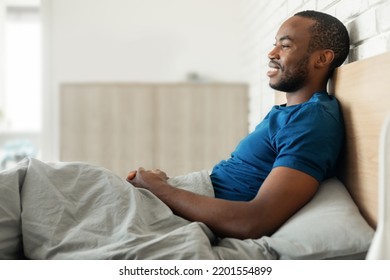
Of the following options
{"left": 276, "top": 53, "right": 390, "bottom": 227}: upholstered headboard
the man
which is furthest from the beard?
{"left": 276, "top": 53, "right": 390, "bottom": 227}: upholstered headboard

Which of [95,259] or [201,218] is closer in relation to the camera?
[95,259]

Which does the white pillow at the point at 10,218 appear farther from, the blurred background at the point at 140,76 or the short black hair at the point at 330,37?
the blurred background at the point at 140,76

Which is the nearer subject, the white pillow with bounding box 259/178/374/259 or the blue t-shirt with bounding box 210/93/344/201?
the white pillow with bounding box 259/178/374/259

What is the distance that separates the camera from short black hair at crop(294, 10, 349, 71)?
1.25 meters

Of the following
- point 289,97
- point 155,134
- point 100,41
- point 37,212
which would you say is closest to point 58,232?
point 37,212

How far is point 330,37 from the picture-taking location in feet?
4.09

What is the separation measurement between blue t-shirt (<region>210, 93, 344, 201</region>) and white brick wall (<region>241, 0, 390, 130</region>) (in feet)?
A: 0.56

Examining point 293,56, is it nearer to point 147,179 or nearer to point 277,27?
point 147,179

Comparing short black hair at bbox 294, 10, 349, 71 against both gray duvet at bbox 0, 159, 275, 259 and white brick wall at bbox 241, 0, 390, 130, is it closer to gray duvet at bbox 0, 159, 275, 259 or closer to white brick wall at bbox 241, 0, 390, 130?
white brick wall at bbox 241, 0, 390, 130

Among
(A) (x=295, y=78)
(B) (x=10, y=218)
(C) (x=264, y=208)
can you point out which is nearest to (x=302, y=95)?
(A) (x=295, y=78)

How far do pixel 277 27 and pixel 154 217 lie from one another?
1476 mm

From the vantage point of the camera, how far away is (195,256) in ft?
2.71
